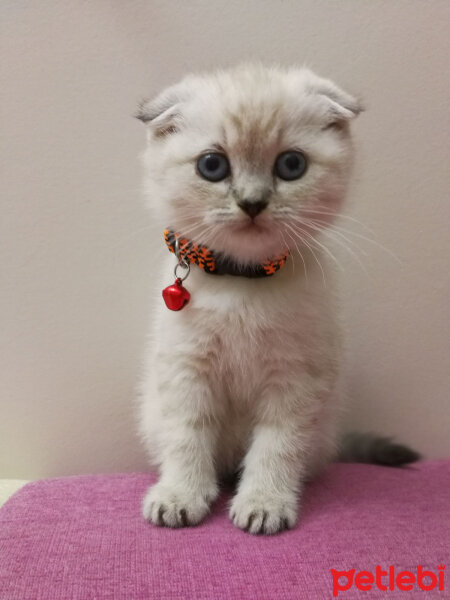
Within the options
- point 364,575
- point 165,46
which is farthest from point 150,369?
point 165,46

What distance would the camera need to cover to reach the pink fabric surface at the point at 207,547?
0.92 meters

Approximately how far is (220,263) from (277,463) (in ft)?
1.32

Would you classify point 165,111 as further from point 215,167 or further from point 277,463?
point 277,463

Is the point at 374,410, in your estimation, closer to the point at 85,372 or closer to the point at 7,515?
the point at 85,372

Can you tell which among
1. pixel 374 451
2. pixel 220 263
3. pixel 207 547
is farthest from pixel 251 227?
pixel 374 451

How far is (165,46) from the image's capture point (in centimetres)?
144

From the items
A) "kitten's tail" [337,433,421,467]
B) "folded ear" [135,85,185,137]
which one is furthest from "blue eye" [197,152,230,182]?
"kitten's tail" [337,433,421,467]

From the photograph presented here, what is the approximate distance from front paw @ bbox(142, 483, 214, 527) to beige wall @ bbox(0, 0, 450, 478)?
1.49ft

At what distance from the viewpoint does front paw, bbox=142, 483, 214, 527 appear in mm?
1101

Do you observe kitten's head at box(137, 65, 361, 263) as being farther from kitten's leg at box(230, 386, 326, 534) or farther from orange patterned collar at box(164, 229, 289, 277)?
kitten's leg at box(230, 386, 326, 534)

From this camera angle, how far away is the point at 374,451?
150cm
